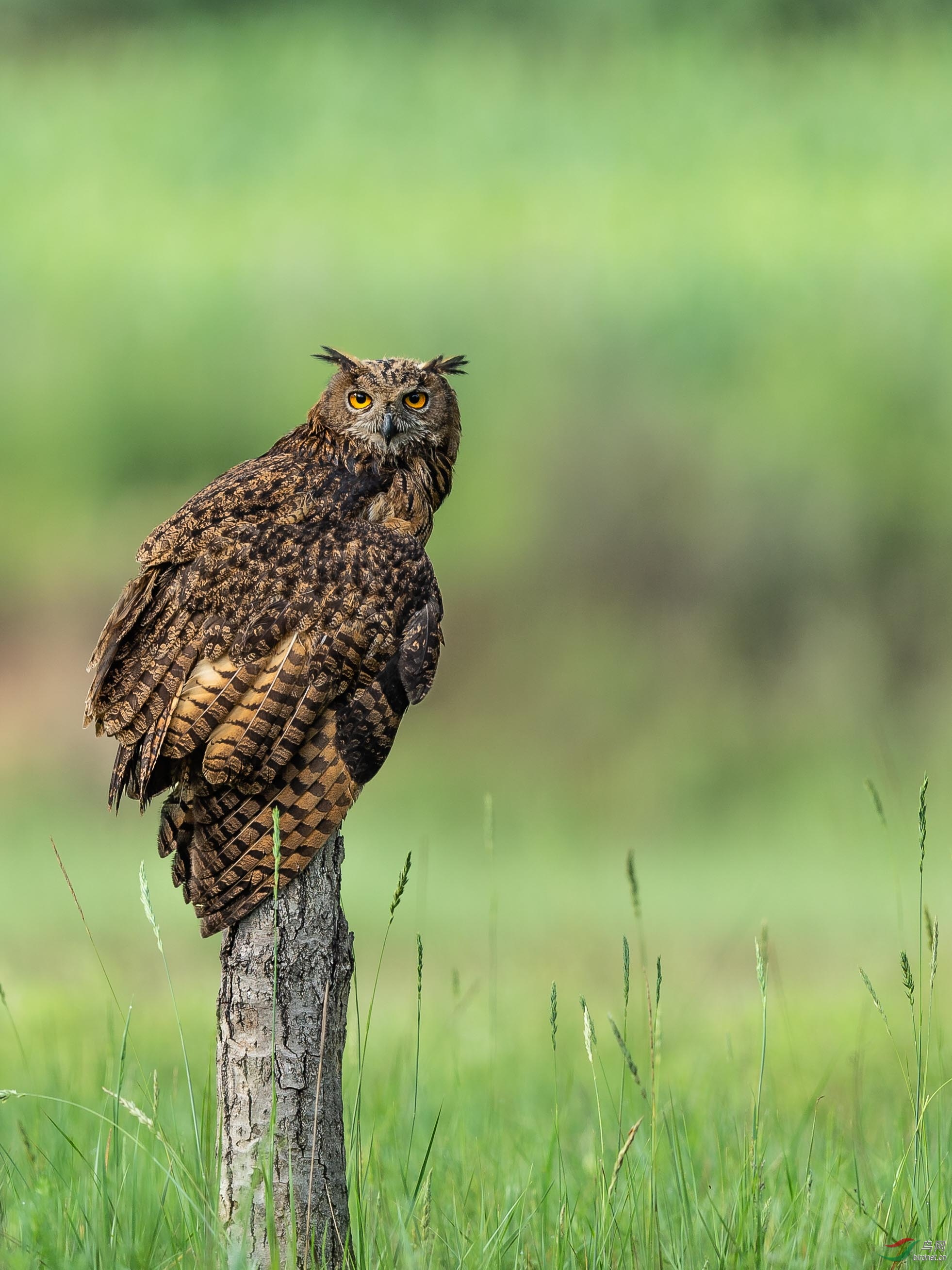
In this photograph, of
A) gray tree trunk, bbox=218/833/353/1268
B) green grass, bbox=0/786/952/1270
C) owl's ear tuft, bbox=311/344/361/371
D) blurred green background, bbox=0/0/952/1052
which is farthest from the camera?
blurred green background, bbox=0/0/952/1052

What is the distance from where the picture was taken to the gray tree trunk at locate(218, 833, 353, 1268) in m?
2.43

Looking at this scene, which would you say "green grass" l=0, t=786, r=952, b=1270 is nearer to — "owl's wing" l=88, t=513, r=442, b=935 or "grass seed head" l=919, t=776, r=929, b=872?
"grass seed head" l=919, t=776, r=929, b=872

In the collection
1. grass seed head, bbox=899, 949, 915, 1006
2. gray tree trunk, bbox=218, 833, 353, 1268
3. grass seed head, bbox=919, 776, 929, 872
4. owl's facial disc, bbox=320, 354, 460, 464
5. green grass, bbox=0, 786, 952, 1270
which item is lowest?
green grass, bbox=0, 786, 952, 1270

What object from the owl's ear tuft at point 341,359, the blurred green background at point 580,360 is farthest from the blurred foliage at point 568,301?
the owl's ear tuft at point 341,359

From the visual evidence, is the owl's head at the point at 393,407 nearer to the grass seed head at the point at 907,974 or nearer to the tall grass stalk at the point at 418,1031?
the tall grass stalk at the point at 418,1031

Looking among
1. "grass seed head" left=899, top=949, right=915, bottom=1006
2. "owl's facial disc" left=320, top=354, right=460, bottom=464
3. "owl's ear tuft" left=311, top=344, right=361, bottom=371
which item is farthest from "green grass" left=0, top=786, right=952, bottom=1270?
"owl's ear tuft" left=311, top=344, right=361, bottom=371

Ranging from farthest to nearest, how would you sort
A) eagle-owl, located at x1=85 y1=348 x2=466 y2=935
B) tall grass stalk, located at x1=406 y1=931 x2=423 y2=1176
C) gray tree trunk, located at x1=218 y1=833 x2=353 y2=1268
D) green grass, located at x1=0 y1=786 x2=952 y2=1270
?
eagle-owl, located at x1=85 y1=348 x2=466 y2=935 → gray tree trunk, located at x1=218 y1=833 x2=353 y2=1268 → green grass, located at x1=0 y1=786 x2=952 y2=1270 → tall grass stalk, located at x1=406 y1=931 x2=423 y2=1176

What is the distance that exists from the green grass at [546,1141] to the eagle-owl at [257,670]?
0.35 meters

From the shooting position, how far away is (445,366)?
348cm

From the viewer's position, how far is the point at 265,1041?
7.96ft

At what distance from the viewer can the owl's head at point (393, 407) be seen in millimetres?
3221

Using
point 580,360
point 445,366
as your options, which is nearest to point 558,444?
point 580,360

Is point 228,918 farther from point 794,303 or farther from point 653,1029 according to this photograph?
point 794,303

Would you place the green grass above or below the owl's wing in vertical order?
below
